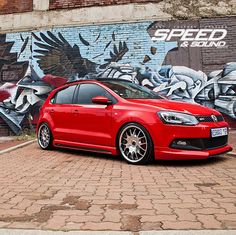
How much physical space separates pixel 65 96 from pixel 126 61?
5459 mm

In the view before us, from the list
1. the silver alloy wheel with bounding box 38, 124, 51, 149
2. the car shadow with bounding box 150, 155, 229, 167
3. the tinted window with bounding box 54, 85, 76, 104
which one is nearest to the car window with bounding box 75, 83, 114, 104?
the tinted window with bounding box 54, 85, 76, 104

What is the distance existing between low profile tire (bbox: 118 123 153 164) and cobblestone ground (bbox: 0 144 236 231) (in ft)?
0.57

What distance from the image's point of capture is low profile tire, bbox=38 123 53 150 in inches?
345

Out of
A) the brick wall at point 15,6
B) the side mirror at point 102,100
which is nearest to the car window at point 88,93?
the side mirror at point 102,100

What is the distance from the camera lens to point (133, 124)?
6.70 m

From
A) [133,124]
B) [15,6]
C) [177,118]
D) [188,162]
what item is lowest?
[188,162]

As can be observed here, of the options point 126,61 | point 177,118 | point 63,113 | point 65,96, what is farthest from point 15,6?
point 177,118

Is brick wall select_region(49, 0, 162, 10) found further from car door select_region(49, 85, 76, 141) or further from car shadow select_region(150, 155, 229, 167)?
car shadow select_region(150, 155, 229, 167)

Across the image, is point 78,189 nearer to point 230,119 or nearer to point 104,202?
point 104,202

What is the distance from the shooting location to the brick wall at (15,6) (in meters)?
14.1

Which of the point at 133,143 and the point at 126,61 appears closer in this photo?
the point at 133,143

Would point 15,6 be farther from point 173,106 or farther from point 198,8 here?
point 173,106

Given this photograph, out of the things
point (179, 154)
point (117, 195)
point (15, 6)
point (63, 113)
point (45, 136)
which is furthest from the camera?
point (15, 6)

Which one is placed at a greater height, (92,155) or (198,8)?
(198,8)
